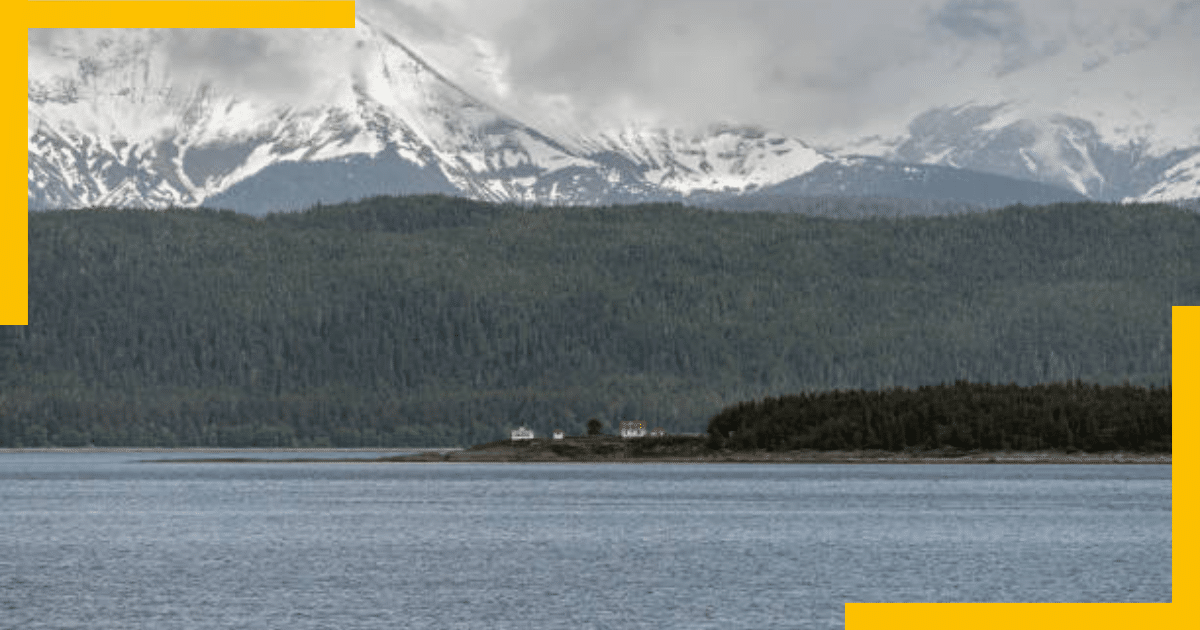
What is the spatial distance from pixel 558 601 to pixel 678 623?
12.4m

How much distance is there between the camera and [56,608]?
9525cm

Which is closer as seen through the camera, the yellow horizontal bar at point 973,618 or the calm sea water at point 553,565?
the yellow horizontal bar at point 973,618

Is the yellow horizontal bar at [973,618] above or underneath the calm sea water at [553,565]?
above

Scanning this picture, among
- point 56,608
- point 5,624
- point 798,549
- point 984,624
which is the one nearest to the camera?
point 984,624

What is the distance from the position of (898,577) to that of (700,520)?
63.8 metres

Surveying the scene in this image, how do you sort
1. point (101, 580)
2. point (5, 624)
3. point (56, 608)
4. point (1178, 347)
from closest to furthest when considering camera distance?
point (1178, 347), point (5, 624), point (56, 608), point (101, 580)

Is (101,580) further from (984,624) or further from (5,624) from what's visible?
(984,624)

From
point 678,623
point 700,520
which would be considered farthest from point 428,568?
point 700,520

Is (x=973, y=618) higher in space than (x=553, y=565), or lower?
higher

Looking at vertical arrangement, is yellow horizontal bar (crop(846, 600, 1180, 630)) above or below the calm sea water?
above

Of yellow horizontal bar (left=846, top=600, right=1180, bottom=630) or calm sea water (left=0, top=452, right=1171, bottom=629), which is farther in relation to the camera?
calm sea water (left=0, top=452, right=1171, bottom=629)

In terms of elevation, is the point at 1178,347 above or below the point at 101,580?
above

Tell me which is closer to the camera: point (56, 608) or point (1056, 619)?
point (1056, 619)

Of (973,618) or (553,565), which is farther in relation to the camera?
(553,565)
